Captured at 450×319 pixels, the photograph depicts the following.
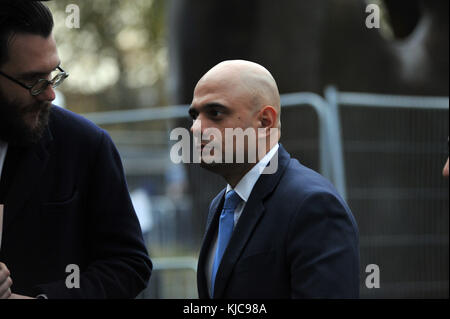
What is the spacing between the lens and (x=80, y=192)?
2848 millimetres

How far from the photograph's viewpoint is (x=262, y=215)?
242 cm

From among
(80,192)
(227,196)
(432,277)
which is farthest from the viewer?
(432,277)

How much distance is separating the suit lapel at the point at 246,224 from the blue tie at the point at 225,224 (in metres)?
0.05

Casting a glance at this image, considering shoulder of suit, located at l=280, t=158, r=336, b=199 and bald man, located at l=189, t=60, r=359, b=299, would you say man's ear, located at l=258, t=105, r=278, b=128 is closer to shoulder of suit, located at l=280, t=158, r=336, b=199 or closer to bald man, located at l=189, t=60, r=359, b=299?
bald man, located at l=189, t=60, r=359, b=299

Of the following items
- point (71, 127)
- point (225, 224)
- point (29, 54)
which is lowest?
point (225, 224)

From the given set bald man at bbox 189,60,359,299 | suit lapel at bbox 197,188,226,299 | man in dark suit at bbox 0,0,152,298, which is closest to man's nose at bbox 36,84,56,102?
man in dark suit at bbox 0,0,152,298

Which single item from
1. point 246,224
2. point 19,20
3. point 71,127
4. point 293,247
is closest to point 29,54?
point 19,20

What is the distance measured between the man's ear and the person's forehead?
75 cm

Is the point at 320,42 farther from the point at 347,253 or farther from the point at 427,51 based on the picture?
the point at 347,253

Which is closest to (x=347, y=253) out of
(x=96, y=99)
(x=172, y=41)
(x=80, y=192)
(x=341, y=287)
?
(x=341, y=287)

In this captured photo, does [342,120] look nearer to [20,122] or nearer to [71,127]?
[71,127]

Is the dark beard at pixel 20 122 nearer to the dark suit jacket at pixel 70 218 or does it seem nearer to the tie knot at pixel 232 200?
the dark suit jacket at pixel 70 218

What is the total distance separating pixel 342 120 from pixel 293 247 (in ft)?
14.3

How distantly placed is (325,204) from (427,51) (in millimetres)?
5887
